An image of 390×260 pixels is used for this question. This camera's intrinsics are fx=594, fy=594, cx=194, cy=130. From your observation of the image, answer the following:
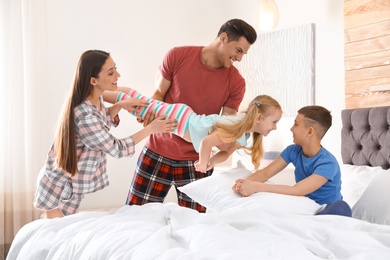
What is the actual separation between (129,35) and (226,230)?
3.56 metres

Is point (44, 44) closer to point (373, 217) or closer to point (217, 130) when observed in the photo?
point (217, 130)

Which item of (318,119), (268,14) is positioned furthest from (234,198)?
(268,14)

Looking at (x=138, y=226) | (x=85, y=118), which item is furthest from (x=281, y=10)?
(x=138, y=226)

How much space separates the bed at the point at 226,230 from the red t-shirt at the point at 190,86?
0.86 feet

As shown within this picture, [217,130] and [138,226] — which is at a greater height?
[217,130]

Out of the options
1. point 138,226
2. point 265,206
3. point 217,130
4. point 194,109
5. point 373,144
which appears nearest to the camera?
point 138,226

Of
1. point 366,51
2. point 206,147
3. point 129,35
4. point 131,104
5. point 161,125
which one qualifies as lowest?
point 206,147

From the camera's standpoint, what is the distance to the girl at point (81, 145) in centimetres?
260

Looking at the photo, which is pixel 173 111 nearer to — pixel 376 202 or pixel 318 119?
pixel 318 119

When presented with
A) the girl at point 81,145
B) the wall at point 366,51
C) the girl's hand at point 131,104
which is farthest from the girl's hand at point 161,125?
the wall at point 366,51

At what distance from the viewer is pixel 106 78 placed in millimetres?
2719

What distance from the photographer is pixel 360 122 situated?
365 cm

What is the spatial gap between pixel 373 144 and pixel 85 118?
179 cm

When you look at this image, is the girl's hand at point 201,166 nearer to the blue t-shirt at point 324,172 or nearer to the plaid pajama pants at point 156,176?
the plaid pajama pants at point 156,176
